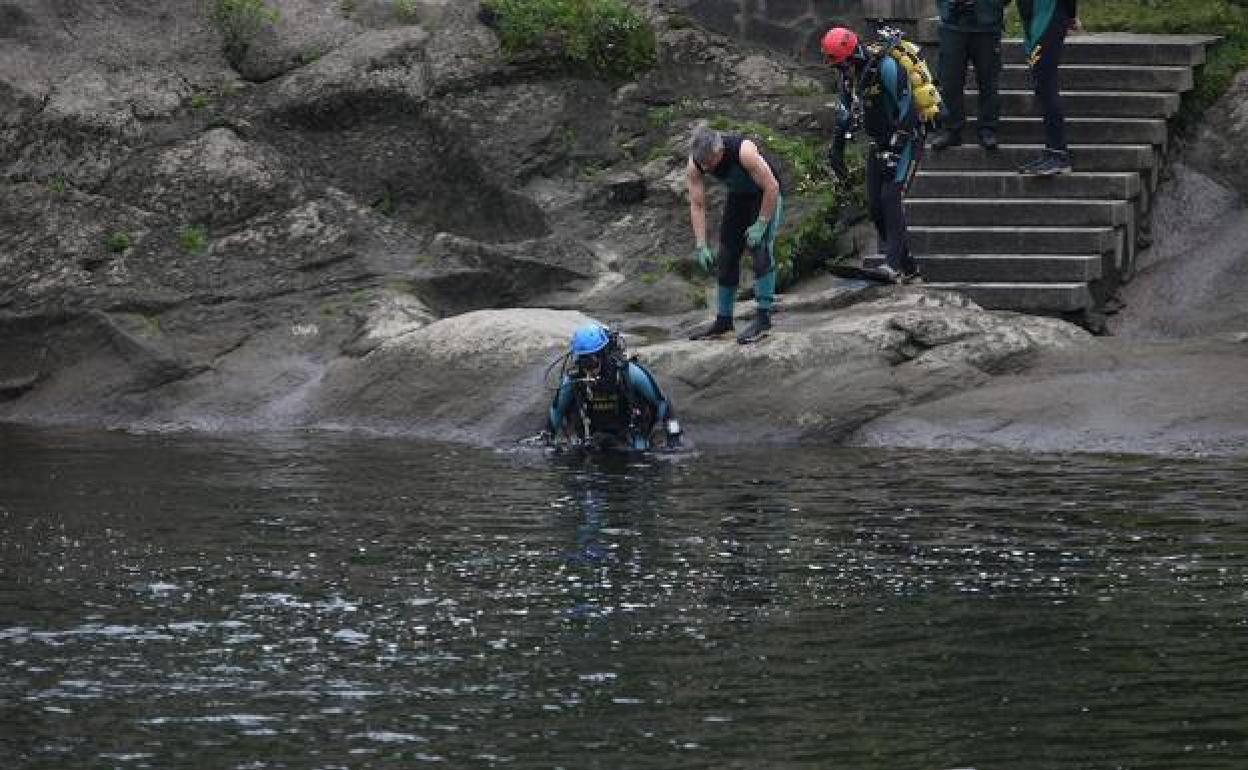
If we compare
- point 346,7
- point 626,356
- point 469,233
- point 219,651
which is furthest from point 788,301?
point 219,651

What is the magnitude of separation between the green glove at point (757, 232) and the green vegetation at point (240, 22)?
316 inches

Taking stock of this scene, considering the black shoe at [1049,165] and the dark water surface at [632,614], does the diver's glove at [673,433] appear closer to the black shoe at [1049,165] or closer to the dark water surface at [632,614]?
the dark water surface at [632,614]

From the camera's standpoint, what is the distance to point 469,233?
2497cm

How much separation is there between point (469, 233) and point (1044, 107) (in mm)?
5941

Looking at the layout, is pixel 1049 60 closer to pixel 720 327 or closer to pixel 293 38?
pixel 720 327

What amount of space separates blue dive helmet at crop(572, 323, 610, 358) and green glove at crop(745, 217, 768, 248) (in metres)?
1.77

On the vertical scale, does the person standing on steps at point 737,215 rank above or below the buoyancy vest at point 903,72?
below

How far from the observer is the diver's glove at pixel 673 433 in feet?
63.3

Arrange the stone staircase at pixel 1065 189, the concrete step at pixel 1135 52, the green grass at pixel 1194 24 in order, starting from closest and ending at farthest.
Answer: the stone staircase at pixel 1065 189 → the concrete step at pixel 1135 52 → the green grass at pixel 1194 24

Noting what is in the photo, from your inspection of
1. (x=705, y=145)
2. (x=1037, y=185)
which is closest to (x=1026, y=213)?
(x=1037, y=185)

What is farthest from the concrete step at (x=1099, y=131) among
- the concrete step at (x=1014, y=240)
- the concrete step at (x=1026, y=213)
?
the concrete step at (x=1014, y=240)

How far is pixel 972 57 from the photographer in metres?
22.5

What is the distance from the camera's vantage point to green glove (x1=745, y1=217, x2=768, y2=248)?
20.2m

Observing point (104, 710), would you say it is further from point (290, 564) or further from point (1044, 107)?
point (1044, 107)
